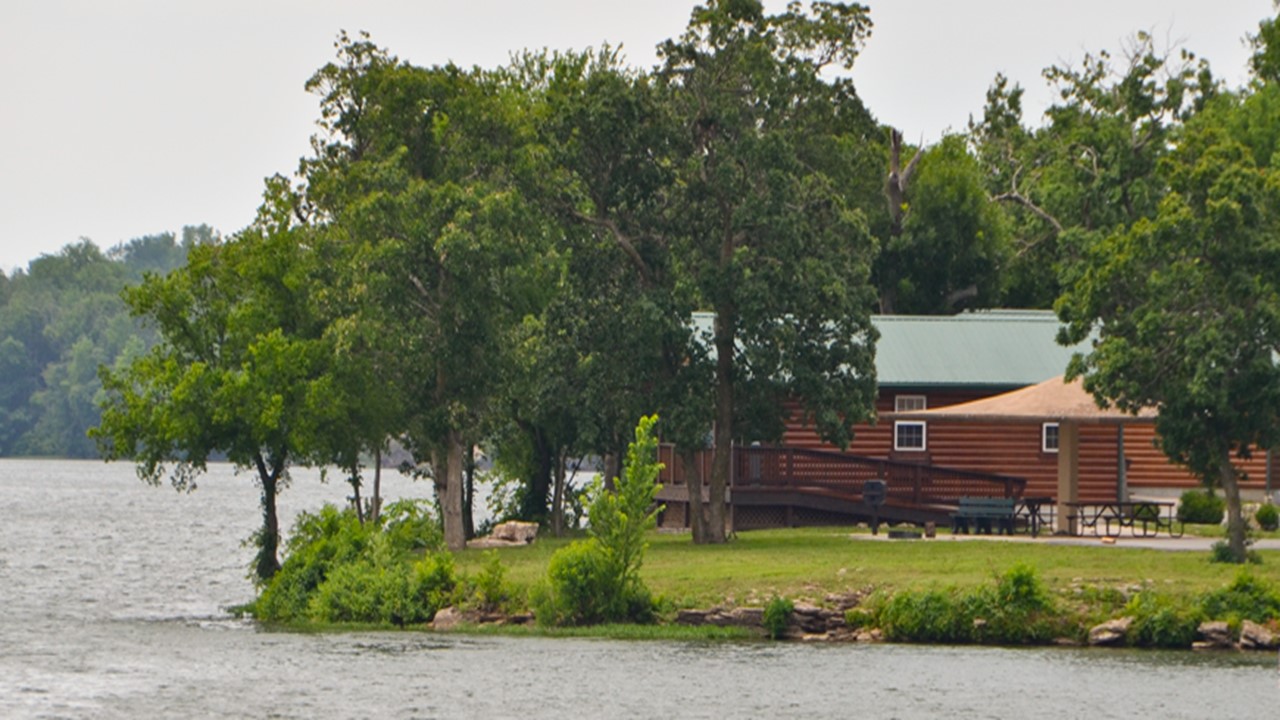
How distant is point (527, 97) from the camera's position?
2539 inches

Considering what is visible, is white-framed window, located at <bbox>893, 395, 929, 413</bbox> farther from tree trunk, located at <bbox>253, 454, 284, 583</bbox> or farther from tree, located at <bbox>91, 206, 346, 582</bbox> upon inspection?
tree trunk, located at <bbox>253, 454, 284, 583</bbox>

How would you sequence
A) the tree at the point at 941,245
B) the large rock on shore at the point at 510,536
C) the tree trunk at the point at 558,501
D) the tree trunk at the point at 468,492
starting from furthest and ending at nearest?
1. the tree at the point at 941,245
2. the tree trunk at the point at 468,492
3. the tree trunk at the point at 558,501
4. the large rock on shore at the point at 510,536

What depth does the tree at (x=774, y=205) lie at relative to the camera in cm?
4216

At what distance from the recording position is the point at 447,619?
115ft

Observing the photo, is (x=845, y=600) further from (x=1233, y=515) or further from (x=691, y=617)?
(x=1233, y=515)

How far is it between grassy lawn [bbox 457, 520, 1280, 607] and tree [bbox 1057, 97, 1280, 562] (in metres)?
2.28

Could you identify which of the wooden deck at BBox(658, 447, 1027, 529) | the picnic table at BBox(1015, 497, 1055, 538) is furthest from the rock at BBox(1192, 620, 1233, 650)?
the wooden deck at BBox(658, 447, 1027, 529)

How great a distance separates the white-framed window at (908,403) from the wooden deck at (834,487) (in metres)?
3.07

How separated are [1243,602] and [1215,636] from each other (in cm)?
81

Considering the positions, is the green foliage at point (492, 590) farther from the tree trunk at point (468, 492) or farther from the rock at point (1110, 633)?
the tree trunk at point (468, 492)

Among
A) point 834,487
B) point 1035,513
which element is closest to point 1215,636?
point 1035,513

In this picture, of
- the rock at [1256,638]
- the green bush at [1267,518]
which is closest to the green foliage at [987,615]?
the rock at [1256,638]

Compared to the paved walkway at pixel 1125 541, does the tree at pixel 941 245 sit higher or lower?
higher

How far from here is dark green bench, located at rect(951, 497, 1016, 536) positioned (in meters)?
43.6
